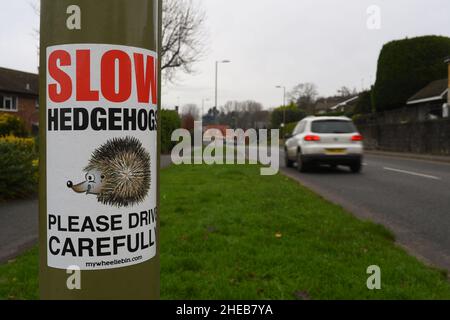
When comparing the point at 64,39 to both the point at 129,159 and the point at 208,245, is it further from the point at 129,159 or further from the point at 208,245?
the point at 208,245

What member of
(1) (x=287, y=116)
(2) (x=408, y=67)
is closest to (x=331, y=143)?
(2) (x=408, y=67)

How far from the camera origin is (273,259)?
4.29 m

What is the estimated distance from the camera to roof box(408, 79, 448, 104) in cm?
3447

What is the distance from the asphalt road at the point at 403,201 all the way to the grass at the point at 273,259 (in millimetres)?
508

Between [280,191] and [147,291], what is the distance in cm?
758

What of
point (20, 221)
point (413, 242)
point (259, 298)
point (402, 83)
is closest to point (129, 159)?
point (259, 298)

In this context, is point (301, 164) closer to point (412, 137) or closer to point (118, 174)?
point (118, 174)

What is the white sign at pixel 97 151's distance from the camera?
154 cm

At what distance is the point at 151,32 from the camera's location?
5.49ft

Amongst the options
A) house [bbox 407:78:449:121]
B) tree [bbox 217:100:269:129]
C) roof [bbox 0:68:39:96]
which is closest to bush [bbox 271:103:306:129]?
tree [bbox 217:100:269:129]

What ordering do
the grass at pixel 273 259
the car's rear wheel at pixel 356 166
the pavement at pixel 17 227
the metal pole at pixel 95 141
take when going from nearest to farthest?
the metal pole at pixel 95 141 < the grass at pixel 273 259 < the pavement at pixel 17 227 < the car's rear wheel at pixel 356 166

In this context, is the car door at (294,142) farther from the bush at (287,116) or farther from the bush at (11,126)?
the bush at (287,116)

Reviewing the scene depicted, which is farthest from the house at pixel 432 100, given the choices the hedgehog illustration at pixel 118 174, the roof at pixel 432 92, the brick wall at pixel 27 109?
the hedgehog illustration at pixel 118 174

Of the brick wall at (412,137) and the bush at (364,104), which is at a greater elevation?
the bush at (364,104)
